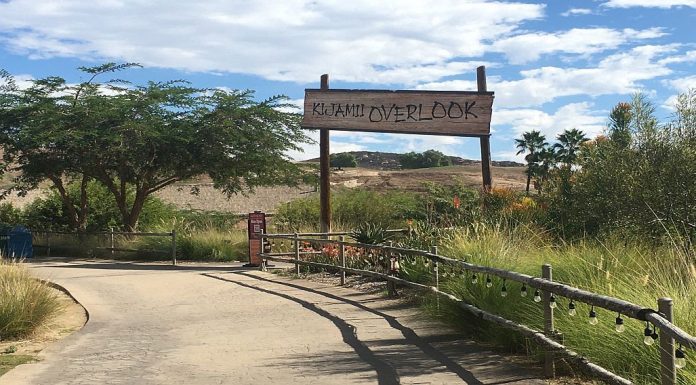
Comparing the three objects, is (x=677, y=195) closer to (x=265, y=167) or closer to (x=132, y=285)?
(x=132, y=285)

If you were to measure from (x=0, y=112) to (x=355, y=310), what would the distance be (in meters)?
22.0

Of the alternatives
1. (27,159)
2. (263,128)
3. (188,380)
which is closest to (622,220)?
(188,380)

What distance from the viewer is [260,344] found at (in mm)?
9039

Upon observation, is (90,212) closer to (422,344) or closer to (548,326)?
(422,344)

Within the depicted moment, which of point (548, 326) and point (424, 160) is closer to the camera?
point (548, 326)

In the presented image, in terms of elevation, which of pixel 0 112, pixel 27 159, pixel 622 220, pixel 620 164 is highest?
pixel 0 112

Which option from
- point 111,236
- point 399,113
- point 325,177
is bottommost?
point 111,236

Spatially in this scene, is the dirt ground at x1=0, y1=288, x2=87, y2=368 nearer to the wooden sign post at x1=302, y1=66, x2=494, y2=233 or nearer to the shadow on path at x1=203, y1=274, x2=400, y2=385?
the shadow on path at x1=203, y1=274, x2=400, y2=385

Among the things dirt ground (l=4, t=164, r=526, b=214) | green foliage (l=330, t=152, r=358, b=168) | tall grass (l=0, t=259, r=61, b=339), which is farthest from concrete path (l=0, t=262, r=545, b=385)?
green foliage (l=330, t=152, r=358, b=168)

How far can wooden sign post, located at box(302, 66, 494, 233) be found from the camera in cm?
1606

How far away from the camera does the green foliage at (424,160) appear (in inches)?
4468

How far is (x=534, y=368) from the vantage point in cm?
707

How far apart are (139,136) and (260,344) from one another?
1895 centimetres

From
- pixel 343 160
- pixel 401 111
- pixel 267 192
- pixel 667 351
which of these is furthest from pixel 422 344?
pixel 343 160
